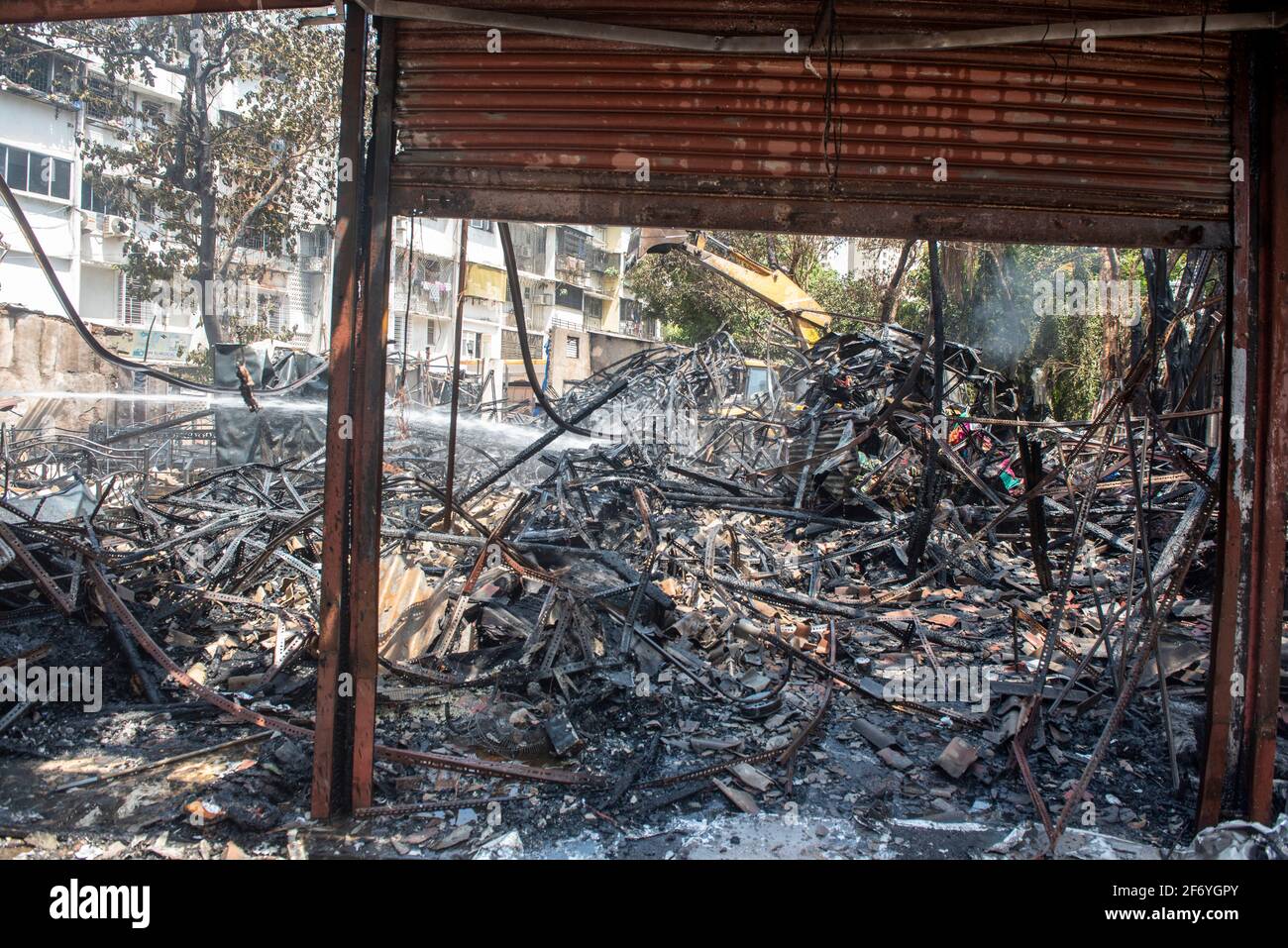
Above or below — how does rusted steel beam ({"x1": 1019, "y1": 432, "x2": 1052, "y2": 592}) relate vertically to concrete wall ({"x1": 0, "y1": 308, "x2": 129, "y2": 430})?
below

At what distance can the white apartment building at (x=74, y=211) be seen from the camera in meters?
23.8

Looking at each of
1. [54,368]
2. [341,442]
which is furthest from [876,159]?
[54,368]

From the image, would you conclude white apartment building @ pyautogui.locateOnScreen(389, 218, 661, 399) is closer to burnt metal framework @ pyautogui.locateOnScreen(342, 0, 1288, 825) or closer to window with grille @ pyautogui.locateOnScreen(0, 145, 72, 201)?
window with grille @ pyautogui.locateOnScreen(0, 145, 72, 201)

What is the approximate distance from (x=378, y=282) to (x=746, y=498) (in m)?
7.71

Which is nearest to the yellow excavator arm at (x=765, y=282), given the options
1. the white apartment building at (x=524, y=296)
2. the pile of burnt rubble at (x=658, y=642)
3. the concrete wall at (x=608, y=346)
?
the pile of burnt rubble at (x=658, y=642)

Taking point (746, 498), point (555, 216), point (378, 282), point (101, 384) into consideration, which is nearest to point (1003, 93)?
point (555, 216)

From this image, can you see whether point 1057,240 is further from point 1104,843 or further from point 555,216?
point 1104,843

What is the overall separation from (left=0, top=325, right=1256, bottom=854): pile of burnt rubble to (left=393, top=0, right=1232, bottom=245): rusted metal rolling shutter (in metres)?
1.13

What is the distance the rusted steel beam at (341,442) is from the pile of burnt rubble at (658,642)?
0.40 metres

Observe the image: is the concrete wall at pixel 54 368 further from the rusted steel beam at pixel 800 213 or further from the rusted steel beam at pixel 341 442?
the rusted steel beam at pixel 800 213

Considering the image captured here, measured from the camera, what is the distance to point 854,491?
10773mm

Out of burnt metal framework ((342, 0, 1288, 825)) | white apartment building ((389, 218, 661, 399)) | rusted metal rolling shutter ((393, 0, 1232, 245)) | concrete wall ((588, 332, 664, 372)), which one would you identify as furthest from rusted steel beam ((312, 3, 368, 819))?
concrete wall ((588, 332, 664, 372))

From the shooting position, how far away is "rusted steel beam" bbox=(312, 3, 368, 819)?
3389 mm

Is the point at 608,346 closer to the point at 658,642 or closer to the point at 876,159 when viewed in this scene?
the point at 658,642
